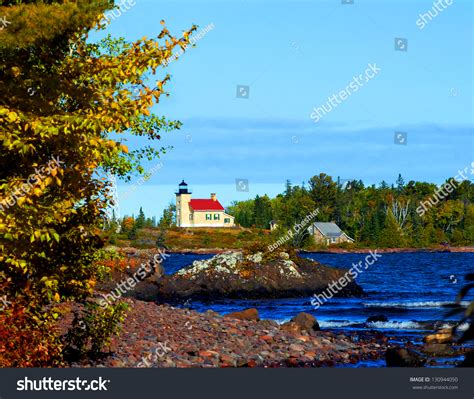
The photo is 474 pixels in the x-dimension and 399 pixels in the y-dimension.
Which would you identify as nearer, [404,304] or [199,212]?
[404,304]

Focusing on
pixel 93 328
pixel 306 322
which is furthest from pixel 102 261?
pixel 306 322

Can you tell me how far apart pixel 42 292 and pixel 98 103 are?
13.1 ft

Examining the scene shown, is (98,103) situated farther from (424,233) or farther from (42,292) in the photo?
(424,233)

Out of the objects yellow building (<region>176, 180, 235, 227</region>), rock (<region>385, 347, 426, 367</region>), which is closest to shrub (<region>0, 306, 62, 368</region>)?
rock (<region>385, 347, 426, 367</region>)

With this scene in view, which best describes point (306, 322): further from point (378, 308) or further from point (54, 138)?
point (54, 138)

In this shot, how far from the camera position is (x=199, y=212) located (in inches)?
6796

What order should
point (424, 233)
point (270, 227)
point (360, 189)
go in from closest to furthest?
point (424, 233) → point (270, 227) → point (360, 189)

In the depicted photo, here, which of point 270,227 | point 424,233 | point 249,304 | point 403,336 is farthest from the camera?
point 270,227

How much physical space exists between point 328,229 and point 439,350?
136725mm

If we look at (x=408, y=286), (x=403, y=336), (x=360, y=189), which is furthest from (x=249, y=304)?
(x=360, y=189)

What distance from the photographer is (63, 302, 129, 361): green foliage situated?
1712cm

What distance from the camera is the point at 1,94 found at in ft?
49.9

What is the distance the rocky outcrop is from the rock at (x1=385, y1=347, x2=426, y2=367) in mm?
29511

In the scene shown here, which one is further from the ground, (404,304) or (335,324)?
(404,304)
